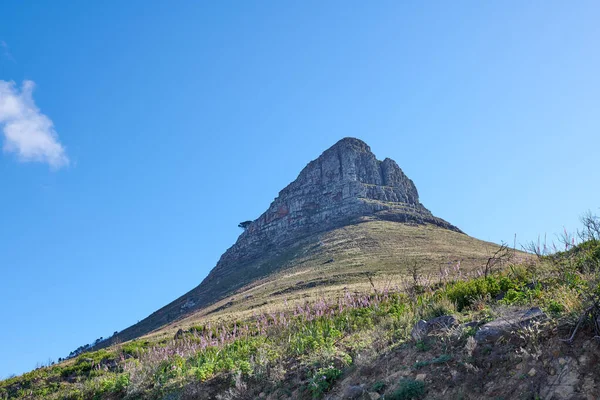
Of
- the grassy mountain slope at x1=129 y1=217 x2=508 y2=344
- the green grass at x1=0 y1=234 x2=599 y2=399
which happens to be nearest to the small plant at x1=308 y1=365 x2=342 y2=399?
the green grass at x1=0 y1=234 x2=599 y2=399

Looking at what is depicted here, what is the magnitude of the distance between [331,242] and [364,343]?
73.7m

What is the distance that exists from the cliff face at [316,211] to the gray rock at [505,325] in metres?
73.5

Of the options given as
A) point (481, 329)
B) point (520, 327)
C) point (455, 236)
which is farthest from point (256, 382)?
point (455, 236)

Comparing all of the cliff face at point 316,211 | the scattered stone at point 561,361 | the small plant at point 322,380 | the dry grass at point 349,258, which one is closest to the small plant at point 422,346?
the small plant at point 322,380

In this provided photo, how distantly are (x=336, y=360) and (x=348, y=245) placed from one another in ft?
223

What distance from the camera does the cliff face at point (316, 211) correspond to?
87.2 m

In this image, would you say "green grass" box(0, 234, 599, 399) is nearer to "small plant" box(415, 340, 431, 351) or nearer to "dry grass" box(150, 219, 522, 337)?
"small plant" box(415, 340, 431, 351)

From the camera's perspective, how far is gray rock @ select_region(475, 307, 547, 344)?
219 inches

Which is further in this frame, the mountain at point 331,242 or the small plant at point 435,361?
the mountain at point 331,242

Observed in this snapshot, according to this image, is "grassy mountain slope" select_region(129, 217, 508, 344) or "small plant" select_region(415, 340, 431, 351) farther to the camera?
"grassy mountain slope" select_region(129, 217, 508, 344)

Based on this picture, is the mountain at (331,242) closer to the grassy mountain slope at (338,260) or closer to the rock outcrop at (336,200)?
the grassy mountain slope at (338,260)

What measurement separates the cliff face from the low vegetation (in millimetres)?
67892

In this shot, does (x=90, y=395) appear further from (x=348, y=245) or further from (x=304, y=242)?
(x=304, y=242)

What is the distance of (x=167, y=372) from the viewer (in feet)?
31.4
